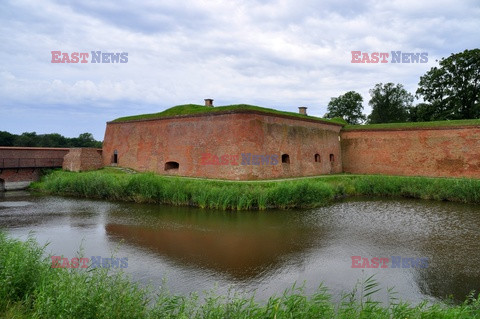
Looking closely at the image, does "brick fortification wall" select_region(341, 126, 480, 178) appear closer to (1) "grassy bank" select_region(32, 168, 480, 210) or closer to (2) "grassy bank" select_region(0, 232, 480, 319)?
(1) "grassy bank" select_region(32, 168, 480, 210)

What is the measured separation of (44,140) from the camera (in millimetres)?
41312

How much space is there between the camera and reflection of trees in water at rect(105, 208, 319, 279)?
270 inches

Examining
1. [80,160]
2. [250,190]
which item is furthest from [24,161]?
[250,190]

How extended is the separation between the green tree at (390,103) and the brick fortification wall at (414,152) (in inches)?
585

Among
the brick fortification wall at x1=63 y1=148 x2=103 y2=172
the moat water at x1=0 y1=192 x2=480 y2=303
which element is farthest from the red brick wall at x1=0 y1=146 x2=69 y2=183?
the moat water at x1=0 y1=192 x2=480 y2=303

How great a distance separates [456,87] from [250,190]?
69.3 feet

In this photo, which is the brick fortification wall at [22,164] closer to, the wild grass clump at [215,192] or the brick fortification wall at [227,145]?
the brick fortification wall at [227,145]

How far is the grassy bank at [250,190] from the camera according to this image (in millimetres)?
12203

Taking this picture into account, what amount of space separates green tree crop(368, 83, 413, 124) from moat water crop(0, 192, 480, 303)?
2241 cm

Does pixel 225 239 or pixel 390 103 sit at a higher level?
pixel 390 103

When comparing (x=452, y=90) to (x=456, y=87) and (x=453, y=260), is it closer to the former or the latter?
(x=456, y=87)

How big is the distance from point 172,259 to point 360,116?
3388 cm

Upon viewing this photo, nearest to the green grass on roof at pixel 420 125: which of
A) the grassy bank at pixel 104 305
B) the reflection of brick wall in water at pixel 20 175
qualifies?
the grassy bank at pixel 104 305

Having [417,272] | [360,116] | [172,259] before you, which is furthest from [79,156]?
[360,116]
